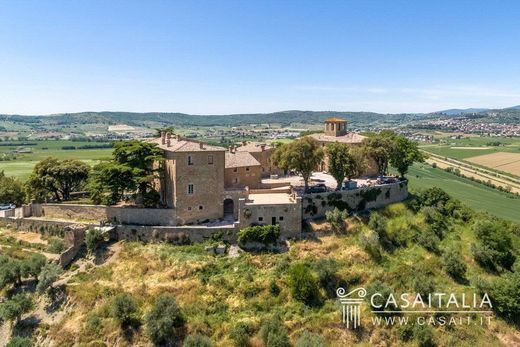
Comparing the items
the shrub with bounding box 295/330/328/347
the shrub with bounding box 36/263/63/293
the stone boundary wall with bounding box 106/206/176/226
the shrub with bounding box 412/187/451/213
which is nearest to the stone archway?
the stone boundary wall with bounding box 106/206/176/226

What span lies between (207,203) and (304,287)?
15.1 m

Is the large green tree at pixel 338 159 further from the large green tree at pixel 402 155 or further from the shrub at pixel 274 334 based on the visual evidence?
the shrub at pixel 274 334

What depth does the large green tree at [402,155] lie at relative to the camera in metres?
56.6

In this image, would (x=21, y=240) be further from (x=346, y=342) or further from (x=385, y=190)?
(x=385, y=190)

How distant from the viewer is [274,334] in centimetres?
3222

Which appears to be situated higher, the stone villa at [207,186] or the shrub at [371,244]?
the stone villa at [207,186]

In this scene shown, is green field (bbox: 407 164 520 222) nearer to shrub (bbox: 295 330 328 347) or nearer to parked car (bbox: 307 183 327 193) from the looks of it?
parked car (bbox: 307 183 327 193)

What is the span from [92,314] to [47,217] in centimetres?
1872

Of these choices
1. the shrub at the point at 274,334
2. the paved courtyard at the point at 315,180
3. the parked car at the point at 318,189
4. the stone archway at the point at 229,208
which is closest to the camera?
the shrub at the point at 274,334

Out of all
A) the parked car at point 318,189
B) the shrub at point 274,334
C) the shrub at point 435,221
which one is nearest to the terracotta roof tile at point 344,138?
the parked car at point 318,189

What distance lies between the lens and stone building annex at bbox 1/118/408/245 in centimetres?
4278

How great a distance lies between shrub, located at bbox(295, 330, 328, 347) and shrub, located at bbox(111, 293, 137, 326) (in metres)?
14.9

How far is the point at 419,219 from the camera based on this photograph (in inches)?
1997

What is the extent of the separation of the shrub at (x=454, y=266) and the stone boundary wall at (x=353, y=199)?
36.6 feet
